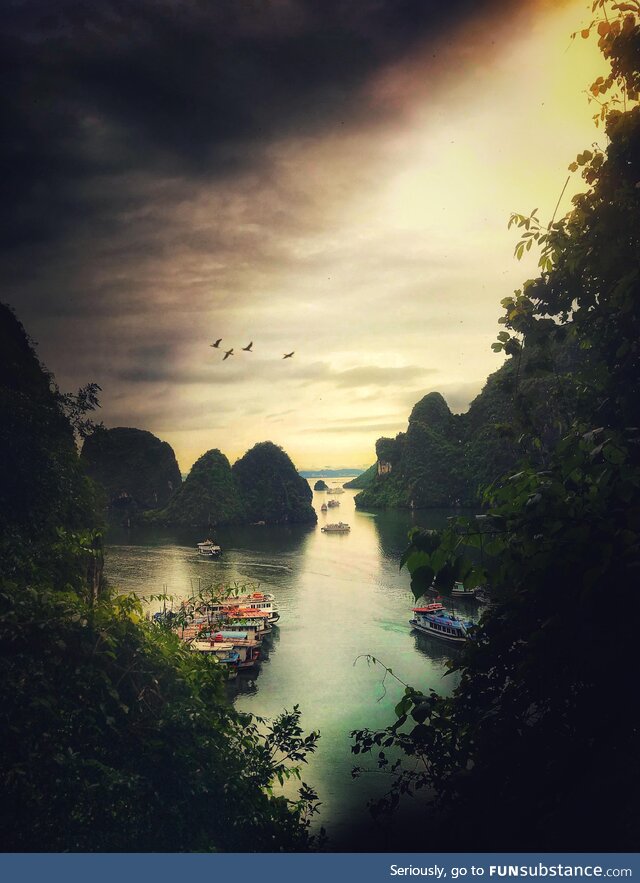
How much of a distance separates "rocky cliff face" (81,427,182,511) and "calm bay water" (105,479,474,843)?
44.9 ft

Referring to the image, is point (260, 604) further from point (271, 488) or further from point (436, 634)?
point (271, 488)

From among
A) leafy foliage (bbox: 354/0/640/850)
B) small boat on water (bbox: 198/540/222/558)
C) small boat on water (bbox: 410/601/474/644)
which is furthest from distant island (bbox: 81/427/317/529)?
leafy foliage (bbox: 354/0/640/850)

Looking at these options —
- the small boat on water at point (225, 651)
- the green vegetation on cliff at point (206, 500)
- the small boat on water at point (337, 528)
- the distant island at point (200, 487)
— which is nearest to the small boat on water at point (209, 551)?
the small boat on water at point (337, 528)

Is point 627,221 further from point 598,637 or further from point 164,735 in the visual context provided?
point 164,735

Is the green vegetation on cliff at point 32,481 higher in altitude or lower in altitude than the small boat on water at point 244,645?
higher

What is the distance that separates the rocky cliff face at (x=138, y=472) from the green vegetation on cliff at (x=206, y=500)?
392 cm

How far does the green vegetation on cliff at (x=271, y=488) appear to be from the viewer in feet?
225

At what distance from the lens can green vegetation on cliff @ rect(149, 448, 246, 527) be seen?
64.1 m

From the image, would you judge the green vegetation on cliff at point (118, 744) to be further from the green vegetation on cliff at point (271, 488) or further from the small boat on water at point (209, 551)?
the green vegetation on cliff at point (271, 488)

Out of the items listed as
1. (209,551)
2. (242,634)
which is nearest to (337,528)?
(209,551)

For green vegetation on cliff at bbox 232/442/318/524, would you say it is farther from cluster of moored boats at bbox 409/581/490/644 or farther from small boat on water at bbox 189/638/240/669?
small boat on water at bbox 189/638/240/669

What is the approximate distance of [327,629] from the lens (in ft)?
81.7

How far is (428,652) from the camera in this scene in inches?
848

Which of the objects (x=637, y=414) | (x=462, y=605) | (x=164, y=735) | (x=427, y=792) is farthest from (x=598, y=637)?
(x=462, y=605)
